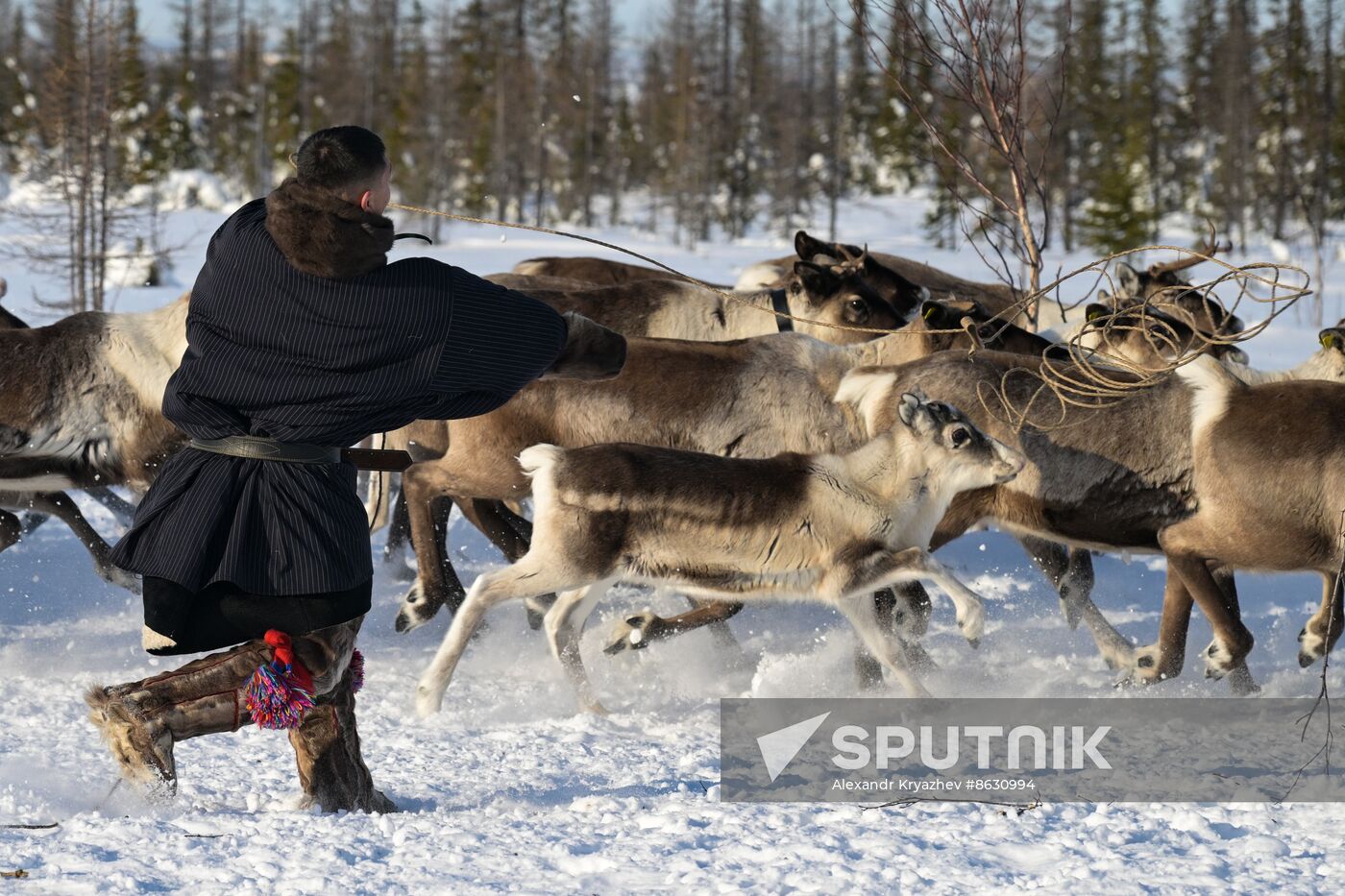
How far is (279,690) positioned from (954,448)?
3260 mm

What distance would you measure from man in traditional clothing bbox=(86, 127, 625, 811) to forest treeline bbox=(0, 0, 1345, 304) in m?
37.9

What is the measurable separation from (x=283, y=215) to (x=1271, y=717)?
4.48 meters

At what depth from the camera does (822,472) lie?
591 cm

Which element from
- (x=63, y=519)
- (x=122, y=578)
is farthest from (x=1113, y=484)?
(x=63, y=519)

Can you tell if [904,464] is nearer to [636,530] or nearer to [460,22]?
[636,530]

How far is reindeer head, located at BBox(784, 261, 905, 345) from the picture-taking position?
27.1ft

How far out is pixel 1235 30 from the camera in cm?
5303

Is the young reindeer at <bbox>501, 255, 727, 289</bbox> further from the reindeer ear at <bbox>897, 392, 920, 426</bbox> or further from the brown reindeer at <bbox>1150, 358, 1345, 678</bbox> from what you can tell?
the brown reindeer at <bbox>1150, 358, 1345, 678</bbox>

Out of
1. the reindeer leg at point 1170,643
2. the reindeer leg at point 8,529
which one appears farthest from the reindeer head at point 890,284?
the reindeer leg at point 8,529

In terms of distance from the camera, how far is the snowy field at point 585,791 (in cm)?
335

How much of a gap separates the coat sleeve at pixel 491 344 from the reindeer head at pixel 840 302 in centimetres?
443

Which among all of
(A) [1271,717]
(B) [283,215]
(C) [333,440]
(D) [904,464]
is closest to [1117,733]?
(A) [1271,717]

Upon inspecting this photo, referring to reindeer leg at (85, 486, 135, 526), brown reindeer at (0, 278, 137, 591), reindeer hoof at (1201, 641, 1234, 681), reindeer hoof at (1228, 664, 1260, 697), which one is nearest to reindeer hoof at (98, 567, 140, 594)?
brown reindeer at (0, 278, 137, 591)

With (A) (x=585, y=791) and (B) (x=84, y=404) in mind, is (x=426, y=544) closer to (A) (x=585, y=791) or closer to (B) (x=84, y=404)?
(B) (x=84, y=404)
